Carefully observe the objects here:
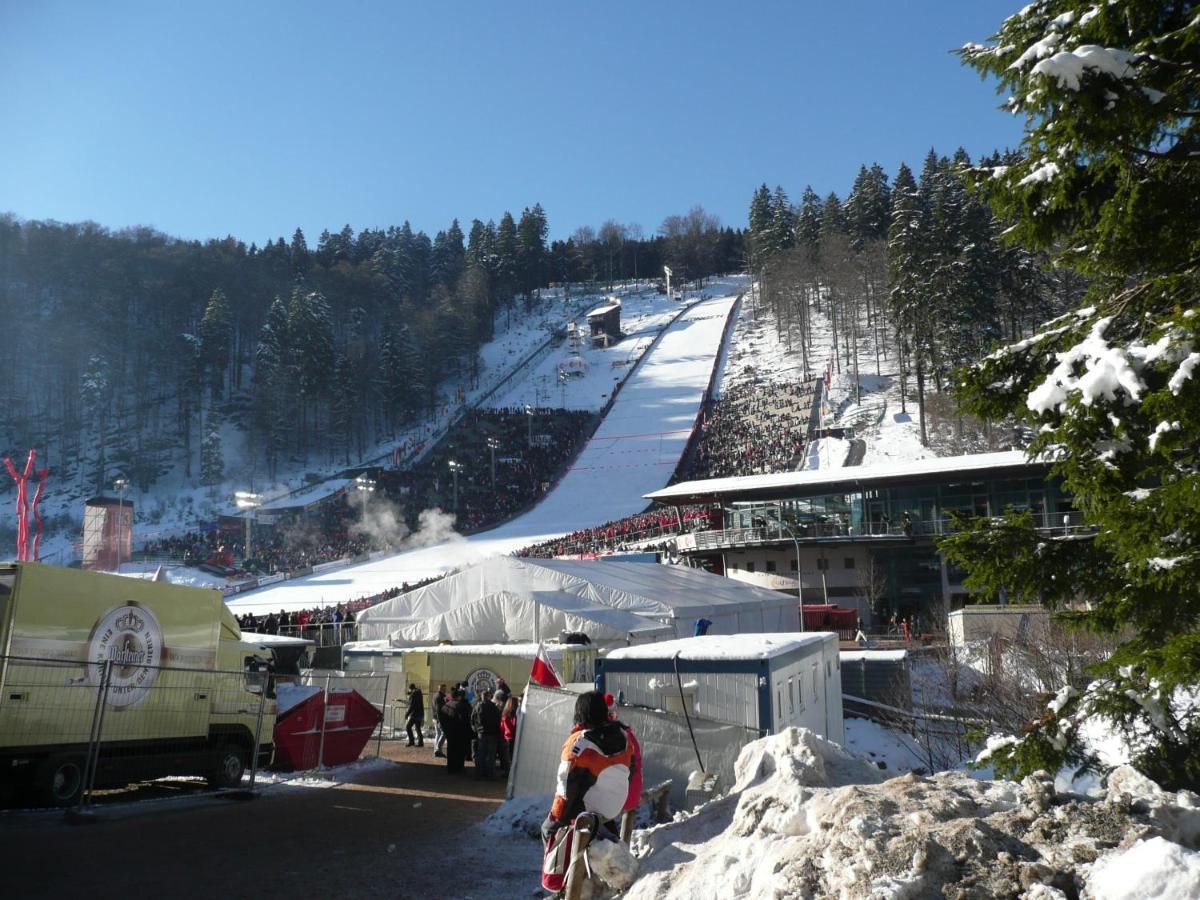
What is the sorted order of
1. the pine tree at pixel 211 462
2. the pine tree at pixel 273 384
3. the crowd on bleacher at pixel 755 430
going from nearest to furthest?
the crowd on bleacher at pixel 755 430
the pine tree at pixel 211 462
the pine tree at pixel 273 384

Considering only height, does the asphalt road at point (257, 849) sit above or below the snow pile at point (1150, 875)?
below

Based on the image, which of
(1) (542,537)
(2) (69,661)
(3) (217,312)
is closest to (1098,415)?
(2) (69,661)

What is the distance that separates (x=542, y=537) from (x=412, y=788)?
1477 inches

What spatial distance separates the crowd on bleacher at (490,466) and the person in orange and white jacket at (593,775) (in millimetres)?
50506

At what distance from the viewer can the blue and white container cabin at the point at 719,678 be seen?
32.9 feet

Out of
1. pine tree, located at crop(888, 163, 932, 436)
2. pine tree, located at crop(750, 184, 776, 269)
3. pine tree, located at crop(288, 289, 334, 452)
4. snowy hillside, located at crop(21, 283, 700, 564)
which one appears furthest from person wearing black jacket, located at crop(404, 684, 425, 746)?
pine tree, located at crop(750, 184, 776, 269)

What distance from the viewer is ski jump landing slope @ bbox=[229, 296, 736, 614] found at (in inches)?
1698

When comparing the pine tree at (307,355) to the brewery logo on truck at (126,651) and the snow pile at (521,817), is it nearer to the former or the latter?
the brewery logo on truck at (126,651)

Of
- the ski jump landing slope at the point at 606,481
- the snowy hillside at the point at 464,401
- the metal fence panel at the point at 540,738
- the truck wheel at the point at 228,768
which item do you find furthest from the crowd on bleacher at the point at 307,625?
the snowy hillside at the point at 464,401

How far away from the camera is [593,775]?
5.52m

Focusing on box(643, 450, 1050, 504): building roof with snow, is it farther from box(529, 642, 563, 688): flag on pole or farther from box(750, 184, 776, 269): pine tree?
box(750, 184, 776, 269): pine tree

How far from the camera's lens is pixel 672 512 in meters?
51.7

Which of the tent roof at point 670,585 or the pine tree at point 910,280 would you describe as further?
the pine tree at point 910,280

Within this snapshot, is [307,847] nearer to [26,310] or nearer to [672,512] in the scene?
[672,512]
